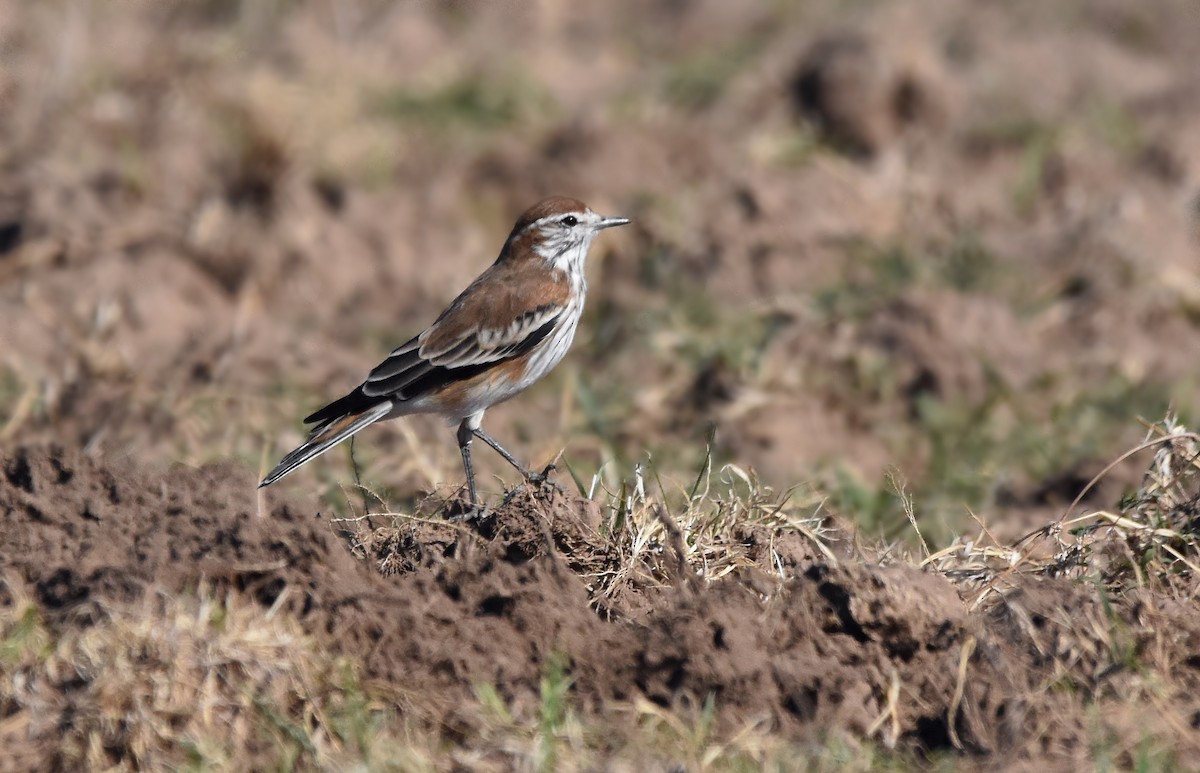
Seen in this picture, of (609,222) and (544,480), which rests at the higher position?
(609,222)

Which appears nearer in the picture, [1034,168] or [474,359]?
[474,359]

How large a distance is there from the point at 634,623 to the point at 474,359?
8.02 ft

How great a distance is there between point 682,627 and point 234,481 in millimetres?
1968

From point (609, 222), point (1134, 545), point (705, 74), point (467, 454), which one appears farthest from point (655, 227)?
point (1134, 545)

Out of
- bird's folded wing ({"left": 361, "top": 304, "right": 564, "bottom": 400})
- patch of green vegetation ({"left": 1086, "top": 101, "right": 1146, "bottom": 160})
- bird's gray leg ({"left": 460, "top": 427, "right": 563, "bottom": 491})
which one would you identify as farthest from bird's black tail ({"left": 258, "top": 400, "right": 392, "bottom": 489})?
patch of green vegetation ({"left": 1086, "top": 101, "right": 1146, "bottom": 160})

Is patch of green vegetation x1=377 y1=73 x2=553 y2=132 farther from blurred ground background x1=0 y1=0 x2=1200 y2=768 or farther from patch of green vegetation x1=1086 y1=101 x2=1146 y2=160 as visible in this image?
patch of green vegetation x1=1086 y1=101 x2=1146 y2=160

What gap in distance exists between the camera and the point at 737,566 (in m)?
5.91

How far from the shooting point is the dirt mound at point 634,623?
16.7 feet

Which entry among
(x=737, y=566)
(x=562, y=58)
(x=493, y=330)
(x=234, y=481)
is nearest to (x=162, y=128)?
(x=562, y=58)

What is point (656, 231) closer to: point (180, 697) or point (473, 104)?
point (473, 104)

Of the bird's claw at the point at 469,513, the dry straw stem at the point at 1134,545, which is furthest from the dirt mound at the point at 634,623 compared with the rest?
the dry straw stem at the point at 1134,545

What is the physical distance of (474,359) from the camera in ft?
25.3

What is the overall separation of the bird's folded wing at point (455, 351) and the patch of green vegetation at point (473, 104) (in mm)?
6957

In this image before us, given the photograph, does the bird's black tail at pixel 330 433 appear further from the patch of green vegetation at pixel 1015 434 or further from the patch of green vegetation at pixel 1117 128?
the patch of green vegetation at pixel 1117 128
